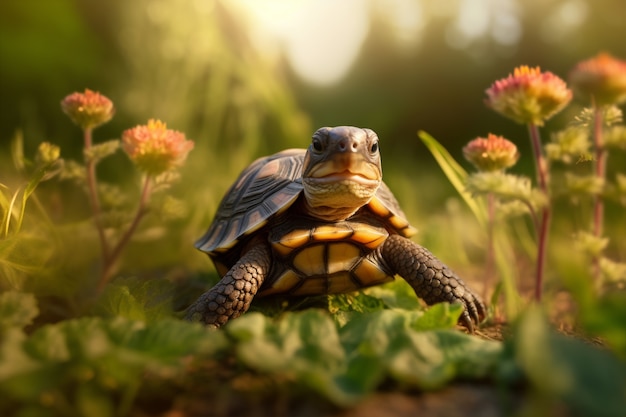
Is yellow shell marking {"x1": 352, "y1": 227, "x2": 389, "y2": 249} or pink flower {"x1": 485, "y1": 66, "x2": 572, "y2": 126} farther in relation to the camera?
yellow shell marking {"x1": 352, "y1": 227, "x2": 389, "y2": 249}

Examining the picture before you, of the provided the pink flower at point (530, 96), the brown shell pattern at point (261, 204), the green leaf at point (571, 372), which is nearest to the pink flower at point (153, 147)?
the brown shell pattern at point (261, 204)

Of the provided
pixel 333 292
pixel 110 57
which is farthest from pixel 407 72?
pixel 333 292

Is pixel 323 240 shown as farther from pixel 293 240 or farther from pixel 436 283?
pixel 436 283

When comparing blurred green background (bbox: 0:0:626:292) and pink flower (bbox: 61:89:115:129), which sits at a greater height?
blurred green background (bbox: 0:0:626:292)

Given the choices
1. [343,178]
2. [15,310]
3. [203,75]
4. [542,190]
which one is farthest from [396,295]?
[203,75]

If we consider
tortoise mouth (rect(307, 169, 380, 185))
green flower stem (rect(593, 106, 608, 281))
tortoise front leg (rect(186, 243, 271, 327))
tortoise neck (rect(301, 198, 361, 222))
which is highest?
green flower stem (rect(593, 106, 608, 281))

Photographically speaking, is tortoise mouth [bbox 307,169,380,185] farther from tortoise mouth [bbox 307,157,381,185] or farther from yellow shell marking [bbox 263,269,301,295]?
yellow shell marking [bbox 263,269,301,295]

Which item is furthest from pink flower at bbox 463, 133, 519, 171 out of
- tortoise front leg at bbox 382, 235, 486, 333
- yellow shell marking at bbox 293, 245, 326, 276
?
yellow shell marking at bbox 293, 245, 326, 276

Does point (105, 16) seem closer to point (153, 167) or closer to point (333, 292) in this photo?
point (153, 167)
